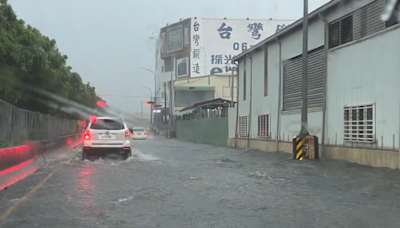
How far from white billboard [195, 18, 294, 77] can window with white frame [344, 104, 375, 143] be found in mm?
62016

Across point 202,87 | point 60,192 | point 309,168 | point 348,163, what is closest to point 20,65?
point 60,192

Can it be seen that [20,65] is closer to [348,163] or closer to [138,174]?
[138,174]

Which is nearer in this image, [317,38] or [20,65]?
[20,65]

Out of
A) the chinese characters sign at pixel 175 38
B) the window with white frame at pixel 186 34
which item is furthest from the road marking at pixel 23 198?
the chinese characters sign at pixel 175 38

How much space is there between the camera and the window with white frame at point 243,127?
3061 centimetres

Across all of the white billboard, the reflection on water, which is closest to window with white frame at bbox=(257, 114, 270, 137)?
the reflection on water

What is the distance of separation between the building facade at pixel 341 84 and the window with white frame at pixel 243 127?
124 inches

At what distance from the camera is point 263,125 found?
27.2 m

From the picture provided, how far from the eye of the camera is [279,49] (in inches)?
971

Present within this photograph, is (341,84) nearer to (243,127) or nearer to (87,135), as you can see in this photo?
(87,135)

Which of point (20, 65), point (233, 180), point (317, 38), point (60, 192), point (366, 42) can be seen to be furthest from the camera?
point (317, 38)

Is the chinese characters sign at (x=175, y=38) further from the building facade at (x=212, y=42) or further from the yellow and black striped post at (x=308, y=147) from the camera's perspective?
the yellow and black striped post at (x=308, y=147)

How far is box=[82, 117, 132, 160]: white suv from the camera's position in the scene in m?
17.6

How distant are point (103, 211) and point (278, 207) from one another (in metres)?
2.94
